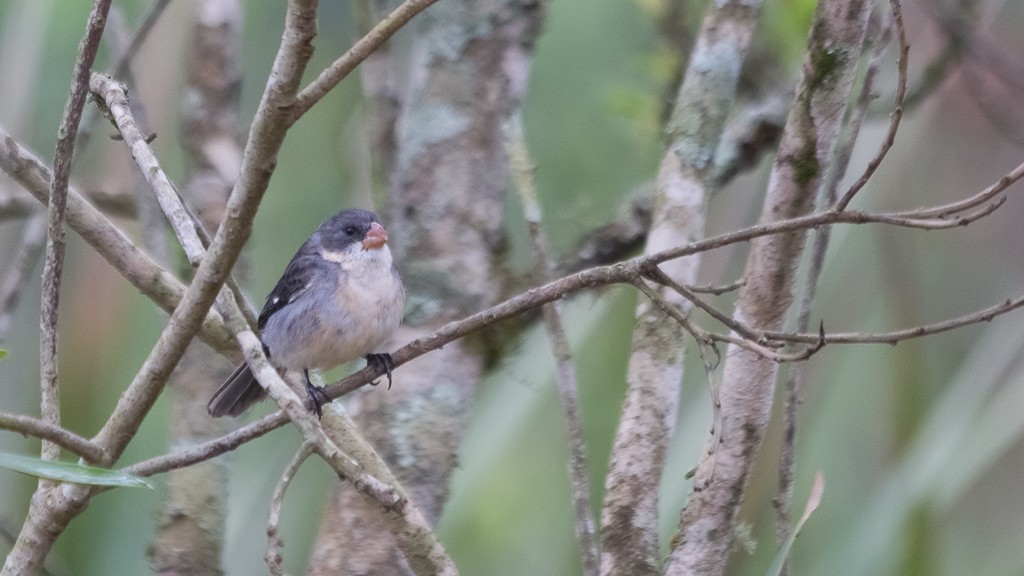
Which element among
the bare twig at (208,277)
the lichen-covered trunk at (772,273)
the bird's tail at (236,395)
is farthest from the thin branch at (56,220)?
the lichen-covered trunk at (772,273)

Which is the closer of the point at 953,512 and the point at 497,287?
the point at 497,287

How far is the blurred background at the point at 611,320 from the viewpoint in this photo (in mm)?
4332

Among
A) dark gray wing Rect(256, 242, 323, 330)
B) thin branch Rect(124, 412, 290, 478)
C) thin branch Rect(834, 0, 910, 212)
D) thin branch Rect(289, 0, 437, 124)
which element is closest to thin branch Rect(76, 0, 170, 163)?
dark gray wing Rect(256, 242, 323, 330)

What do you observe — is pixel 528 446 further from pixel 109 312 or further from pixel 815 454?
pixel 109 312

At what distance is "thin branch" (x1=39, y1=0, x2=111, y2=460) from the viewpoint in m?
2.50

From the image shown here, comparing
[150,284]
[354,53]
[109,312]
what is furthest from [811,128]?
[109,312]

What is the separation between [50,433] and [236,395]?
75.2 inches

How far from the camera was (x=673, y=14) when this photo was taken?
5117mm

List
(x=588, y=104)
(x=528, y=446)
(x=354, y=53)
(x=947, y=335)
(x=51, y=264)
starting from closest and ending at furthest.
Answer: (x=354, y=53) < (x=51, y=264) < (x=528, y=446) < (x=947, y=335) < (x=588, y=104)

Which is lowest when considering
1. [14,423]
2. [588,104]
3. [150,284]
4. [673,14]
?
[14,423]

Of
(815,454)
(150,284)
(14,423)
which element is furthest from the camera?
(815,454)

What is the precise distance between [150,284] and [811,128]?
169cm

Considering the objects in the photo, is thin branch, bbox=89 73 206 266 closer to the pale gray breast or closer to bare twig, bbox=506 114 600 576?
bare twig, bbox=506 114 600 576

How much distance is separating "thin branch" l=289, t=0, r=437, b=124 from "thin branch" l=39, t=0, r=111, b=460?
64 centimetres
